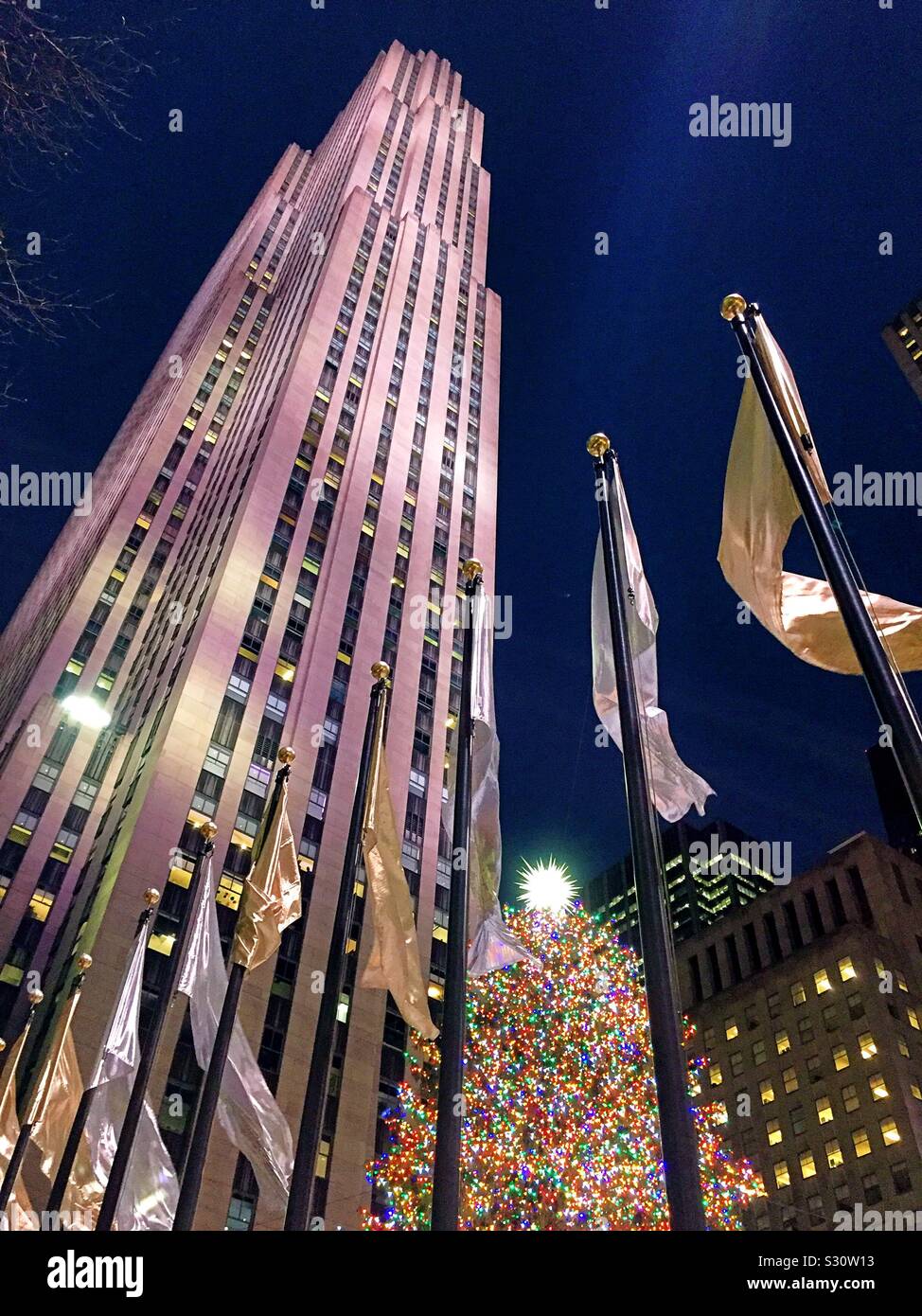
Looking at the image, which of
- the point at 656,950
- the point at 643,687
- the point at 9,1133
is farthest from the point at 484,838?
the point at 9,1133

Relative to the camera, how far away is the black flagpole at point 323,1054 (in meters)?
12.2

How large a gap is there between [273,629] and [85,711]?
15.1 meters

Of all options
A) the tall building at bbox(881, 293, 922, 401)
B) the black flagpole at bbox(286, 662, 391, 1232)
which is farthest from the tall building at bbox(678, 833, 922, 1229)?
the tall building at bbox(881, 293, 922, 401)

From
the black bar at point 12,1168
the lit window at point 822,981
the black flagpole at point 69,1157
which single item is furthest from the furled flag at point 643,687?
the lit window at point 822,981

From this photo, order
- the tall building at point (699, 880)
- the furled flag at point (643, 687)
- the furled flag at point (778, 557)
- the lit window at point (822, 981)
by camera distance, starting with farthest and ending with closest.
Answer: the tall building at point (699, 880) < the lit window at point (822, 981) < the furled flag at point (643, 687) < the furled flag at point (778, 557)

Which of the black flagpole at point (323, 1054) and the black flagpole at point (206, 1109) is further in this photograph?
the black flagpole at point (206, 1109)

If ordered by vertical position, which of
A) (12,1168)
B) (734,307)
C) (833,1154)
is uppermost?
(833,1154)

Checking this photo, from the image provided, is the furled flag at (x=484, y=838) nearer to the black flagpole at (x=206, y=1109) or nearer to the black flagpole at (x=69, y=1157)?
the black flagpole at (x=206, y=1109)

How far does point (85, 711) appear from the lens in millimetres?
61375

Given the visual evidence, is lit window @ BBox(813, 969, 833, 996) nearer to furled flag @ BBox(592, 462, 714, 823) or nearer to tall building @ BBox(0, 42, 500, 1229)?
tall building @ BBox(0, 42, 500, 1229)

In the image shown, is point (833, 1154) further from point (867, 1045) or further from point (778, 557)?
point (778, 557)

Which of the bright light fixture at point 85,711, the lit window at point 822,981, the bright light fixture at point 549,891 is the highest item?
the bright light fixture at point 85,711

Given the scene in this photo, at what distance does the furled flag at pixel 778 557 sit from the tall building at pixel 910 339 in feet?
389
